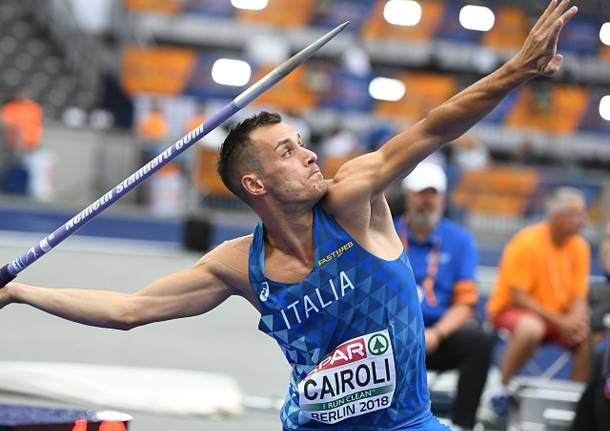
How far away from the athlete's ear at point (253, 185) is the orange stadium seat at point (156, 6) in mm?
18361

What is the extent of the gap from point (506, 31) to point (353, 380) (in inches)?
810

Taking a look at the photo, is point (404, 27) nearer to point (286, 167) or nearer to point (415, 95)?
point (415, 95)

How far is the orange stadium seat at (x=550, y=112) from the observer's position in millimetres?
22266

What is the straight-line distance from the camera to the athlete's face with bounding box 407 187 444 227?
264 inches

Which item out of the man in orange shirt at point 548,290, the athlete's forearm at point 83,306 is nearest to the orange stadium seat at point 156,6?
the man in orange shirt at point 548,290

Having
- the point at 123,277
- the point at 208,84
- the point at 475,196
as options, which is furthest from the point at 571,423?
the point at 208,84

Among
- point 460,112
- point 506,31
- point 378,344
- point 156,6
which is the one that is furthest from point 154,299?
point 506,31

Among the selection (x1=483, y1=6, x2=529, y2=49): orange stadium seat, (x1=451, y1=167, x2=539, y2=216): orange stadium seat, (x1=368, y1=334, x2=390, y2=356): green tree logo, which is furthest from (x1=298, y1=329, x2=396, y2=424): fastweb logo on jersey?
(x1=483, y1=6, x2=529, y2=49): orange stadium seat

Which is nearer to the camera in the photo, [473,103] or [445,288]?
[473,103]

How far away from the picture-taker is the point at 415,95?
2173 centimetres

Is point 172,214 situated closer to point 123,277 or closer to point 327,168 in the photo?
point 327,168

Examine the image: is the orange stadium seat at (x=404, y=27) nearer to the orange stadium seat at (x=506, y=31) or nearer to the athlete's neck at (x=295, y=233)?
the orange stadium seat at (x=506, y=31)

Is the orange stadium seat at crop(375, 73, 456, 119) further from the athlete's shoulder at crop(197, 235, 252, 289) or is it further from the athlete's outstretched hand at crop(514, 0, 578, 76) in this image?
the athlete's outstretched hand at crop(514, 0, 578, 76)

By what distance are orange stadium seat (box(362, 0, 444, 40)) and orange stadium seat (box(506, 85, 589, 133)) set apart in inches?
97.1
